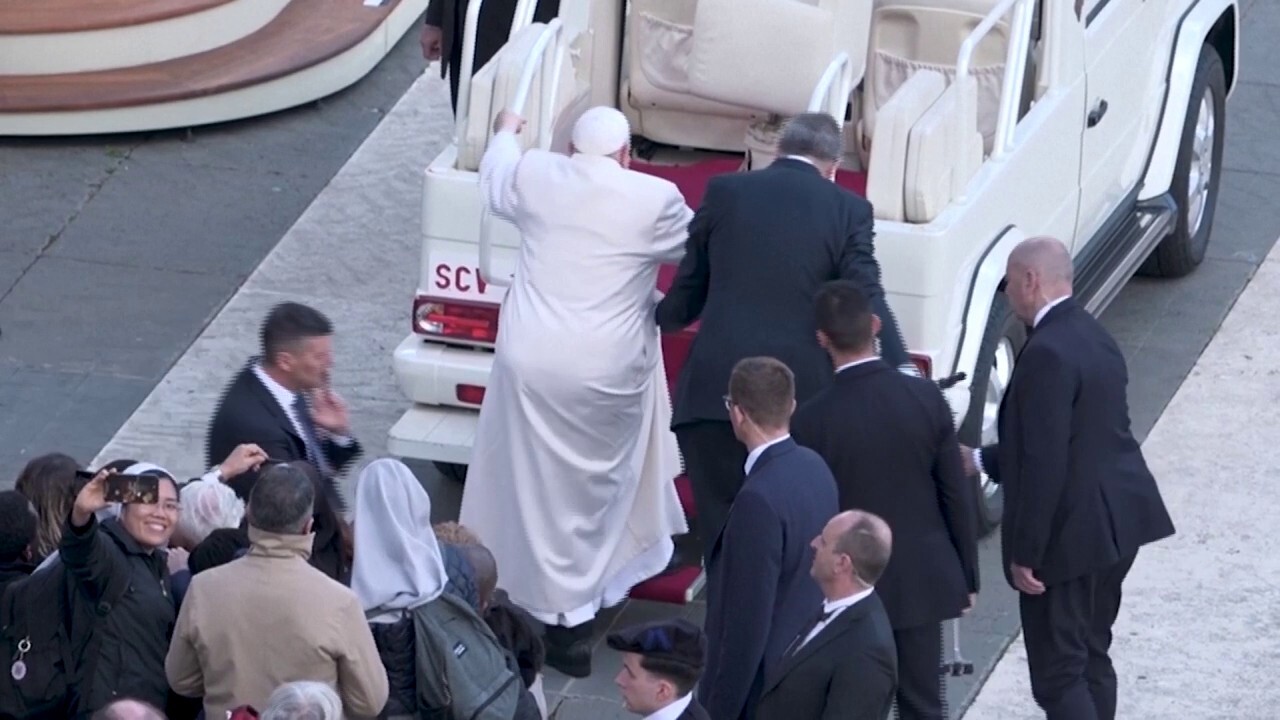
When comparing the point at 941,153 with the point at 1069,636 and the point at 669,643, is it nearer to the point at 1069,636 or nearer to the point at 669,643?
the point at 1069,636

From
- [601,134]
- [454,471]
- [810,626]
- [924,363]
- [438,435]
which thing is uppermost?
[601,134]

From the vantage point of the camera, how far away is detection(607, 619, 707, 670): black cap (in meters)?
5.80

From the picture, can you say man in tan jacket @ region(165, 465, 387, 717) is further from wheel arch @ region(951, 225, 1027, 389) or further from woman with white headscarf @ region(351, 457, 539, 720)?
wheel arch @ region(951, 225, 1027, 389)

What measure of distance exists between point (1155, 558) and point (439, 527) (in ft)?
10.3

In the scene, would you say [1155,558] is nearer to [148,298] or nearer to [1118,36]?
[1118,36]

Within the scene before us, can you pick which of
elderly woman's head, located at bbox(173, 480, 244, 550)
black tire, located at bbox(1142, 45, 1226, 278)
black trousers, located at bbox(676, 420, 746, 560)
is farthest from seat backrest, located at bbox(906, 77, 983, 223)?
elderly woman's head, located at bbox(173, 480, 244, 550)

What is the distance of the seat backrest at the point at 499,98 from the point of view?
27.8 feet

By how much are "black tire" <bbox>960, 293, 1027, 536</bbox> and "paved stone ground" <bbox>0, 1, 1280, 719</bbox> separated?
24cm

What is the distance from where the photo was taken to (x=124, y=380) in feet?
33.5

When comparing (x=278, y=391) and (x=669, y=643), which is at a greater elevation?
(x=669, y=643)

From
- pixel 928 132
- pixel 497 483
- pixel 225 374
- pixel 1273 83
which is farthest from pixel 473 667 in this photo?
pixel 1273 83

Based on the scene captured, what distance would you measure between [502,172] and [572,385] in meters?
0.73

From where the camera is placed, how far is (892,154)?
8219 mm

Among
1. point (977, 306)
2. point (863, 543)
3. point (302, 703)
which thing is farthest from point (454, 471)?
point (302, 703)
